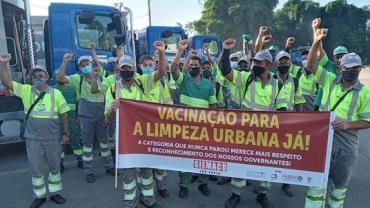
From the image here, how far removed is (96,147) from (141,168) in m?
3.90

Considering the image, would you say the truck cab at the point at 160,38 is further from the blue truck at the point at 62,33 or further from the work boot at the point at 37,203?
the work boot at the point at 37,203

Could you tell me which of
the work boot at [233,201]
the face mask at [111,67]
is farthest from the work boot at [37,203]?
the face mask at [111,67]

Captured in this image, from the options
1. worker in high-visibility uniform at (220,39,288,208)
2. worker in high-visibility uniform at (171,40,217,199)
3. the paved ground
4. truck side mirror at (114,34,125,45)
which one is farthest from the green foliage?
worker in high-visibility uniform at (220,39,288,208)

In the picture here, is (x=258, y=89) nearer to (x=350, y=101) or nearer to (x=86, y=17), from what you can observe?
(x=350, y=101)

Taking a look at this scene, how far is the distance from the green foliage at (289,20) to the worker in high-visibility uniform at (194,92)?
36841mm

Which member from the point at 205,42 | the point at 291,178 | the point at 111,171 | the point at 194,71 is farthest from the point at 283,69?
the point at 205,42

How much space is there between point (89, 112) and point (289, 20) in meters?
42.7

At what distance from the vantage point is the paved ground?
5.03 meters

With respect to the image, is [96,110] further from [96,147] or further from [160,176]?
[96,147]

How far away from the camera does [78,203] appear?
5.12 m

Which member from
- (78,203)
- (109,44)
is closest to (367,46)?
(109,44)

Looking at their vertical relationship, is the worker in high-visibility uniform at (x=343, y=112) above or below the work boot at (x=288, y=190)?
above

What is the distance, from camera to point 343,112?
4031 mm

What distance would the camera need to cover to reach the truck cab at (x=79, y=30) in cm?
790
